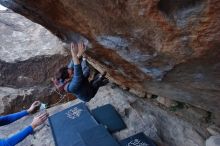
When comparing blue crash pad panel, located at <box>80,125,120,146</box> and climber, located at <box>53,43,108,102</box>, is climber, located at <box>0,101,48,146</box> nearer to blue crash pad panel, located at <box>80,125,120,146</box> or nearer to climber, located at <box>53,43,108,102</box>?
climber, located at <box>53,43,108,102</box>

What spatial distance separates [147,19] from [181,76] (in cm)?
97

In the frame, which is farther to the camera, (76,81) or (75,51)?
(76,81)

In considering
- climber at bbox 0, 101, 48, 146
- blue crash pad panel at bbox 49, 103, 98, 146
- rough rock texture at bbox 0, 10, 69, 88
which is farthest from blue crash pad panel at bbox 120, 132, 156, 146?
rough rock texture at bbox 0, 10, 69, 88

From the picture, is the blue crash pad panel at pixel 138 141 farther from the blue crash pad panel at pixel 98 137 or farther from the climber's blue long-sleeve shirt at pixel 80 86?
the climber's blue long-sleeve shirt at pixel 80 86

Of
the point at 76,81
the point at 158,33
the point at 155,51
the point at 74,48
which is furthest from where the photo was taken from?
the point at 76,81

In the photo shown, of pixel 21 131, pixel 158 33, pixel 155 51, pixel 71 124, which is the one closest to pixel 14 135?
pixel 21 131

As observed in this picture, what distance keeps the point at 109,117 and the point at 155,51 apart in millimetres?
3088

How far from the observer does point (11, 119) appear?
4379 mm

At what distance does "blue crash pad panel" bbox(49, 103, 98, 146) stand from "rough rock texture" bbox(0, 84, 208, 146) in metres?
0.18

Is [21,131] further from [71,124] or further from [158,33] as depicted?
[158,33]

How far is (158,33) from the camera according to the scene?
2252mm

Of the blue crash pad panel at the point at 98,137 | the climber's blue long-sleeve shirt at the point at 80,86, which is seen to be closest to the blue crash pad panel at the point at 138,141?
the blue crash pad panel at the point at 98,137

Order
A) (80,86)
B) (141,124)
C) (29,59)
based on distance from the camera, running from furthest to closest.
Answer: (29,59), (141,124), (80,86)

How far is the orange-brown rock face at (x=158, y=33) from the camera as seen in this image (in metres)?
1.95
